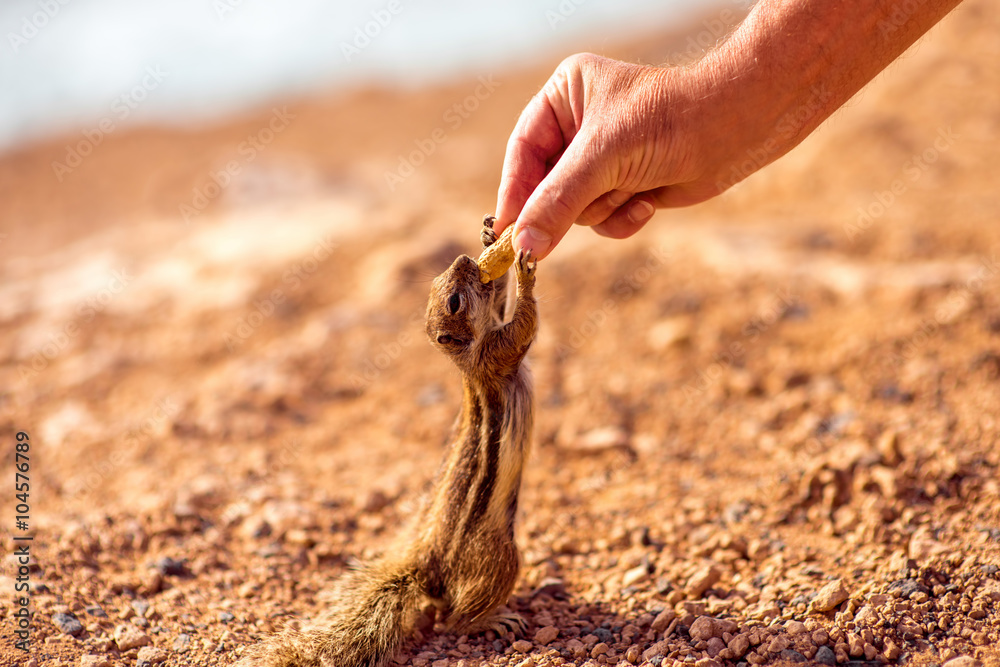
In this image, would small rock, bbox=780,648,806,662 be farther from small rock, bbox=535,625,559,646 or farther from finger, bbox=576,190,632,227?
finger, bbox=576,190,632,227

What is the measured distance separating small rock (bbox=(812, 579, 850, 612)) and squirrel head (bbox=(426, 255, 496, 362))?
5.83 ft

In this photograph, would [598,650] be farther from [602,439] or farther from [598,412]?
[598,412]

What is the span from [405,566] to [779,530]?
1.77 meters

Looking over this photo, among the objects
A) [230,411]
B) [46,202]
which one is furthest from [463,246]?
[46,202]

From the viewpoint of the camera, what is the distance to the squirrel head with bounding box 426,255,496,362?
3.66 meters

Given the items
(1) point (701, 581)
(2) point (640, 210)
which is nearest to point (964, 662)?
(1) point (701, 581)

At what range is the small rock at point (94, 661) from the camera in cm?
292

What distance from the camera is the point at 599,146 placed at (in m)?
2.97

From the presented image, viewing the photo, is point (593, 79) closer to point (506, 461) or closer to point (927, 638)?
point (506, 461)

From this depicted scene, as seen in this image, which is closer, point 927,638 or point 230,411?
point 927,638

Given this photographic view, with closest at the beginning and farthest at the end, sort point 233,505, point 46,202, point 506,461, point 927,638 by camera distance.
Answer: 1. point 927,638
2. point 506,461
3. point 233,505
4. point 46,202

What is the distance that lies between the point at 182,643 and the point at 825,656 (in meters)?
2.47

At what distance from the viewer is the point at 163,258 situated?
7.34 m

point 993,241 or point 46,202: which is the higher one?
point 46,202
